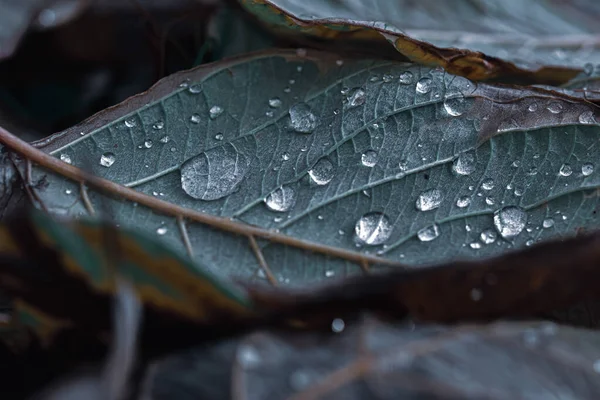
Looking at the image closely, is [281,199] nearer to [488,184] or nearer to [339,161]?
[339,161]

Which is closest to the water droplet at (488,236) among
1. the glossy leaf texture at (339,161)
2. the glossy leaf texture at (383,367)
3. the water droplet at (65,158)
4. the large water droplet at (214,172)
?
the glossy leaf texture at (339,161)

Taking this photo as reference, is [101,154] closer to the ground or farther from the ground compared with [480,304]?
closer to the ground

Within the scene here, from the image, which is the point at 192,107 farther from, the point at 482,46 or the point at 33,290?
the point at 482,46

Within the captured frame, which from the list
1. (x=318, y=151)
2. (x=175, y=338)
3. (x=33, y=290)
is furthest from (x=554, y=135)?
(x=33, y=290)

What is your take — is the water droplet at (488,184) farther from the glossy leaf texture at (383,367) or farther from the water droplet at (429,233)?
the glossy leaf texture at (383,367)

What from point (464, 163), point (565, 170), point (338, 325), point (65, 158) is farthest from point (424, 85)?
point (65, 158)

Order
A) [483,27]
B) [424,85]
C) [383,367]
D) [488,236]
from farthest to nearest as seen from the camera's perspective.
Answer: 1. [483,27]
2. [424,85]
3. [488,236]
4. [383,367]
